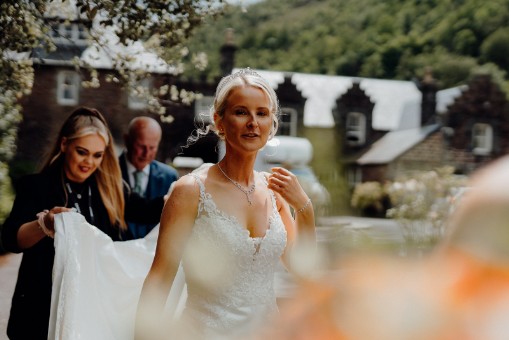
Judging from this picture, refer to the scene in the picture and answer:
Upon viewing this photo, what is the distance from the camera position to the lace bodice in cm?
241

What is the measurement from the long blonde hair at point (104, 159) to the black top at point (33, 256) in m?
0.13

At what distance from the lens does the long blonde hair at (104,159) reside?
360cm

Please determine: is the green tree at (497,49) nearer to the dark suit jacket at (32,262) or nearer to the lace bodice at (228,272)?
the dark suit jacket at (32,262)

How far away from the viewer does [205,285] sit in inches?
97.7

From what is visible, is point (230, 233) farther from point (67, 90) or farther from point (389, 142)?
point (389, 142)

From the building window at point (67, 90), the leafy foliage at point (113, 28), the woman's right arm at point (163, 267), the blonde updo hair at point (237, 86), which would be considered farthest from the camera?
the building window at point (67, 90)

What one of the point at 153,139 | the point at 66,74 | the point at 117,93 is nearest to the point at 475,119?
the point at 117,93

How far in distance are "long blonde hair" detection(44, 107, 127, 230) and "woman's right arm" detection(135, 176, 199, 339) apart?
1450 millimetres

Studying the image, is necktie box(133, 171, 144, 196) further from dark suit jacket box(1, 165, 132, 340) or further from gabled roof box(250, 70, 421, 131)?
gabled roof box(250, 70, 421, 131)

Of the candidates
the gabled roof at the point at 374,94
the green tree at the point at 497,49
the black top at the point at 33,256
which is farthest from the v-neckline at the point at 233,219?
the green tree at the point at 497,49

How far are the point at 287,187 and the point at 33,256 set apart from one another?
1742 mm

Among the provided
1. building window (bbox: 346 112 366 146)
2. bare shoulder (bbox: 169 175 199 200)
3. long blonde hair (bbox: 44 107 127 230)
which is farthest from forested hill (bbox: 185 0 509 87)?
bare shoulder (bbox: 169 175 199 200)

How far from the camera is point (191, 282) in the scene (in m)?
2.48

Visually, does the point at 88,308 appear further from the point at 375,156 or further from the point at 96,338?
the point at 375,156
